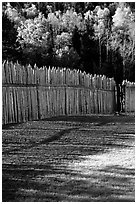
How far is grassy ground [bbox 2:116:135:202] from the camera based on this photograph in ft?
13.6

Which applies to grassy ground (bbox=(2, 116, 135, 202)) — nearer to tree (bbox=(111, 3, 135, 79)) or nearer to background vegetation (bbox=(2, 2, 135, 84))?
background vegetation (bbox=(2, 2, 135, 84))

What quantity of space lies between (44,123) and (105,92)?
6.28 metres

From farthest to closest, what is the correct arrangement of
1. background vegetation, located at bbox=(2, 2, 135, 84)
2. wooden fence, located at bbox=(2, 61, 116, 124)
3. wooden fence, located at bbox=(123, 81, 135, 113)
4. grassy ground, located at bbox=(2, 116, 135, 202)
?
1. background vegetation, located at bbox=(2, 2, 135, 84)
2. wooden fence, located at bbox=(123, 81, 135, 113)
3. wooden fence, located at bbox=(2, 61, 116, 124)
4. grassy ground, located at bbox=(2, 116, 135, 202)

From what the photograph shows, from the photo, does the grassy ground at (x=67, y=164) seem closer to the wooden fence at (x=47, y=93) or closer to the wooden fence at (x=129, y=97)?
the wooden fence at (x=47, y=93)

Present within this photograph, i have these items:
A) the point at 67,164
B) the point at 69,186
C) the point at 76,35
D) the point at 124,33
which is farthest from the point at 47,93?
the point at 124,33

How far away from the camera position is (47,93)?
1134 centimetres

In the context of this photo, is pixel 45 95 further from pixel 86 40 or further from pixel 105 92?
pixel 86 40

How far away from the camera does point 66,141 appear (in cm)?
744

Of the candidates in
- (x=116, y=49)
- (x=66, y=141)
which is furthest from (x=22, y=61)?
(x=66, y=141)

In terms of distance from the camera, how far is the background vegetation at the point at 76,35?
23719 millimetres

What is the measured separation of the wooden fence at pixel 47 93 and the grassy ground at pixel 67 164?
0.96 m

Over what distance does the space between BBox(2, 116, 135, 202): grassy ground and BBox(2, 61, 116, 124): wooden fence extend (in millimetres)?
962

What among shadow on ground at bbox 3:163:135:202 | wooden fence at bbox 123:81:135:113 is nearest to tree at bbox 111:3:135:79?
wooden fence at bbox 123:81:135:113

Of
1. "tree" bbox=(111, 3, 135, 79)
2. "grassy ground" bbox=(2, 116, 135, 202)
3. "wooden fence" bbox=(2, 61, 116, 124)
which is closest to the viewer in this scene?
"grassy ground" bbox=(2, 116, 135, 202)
